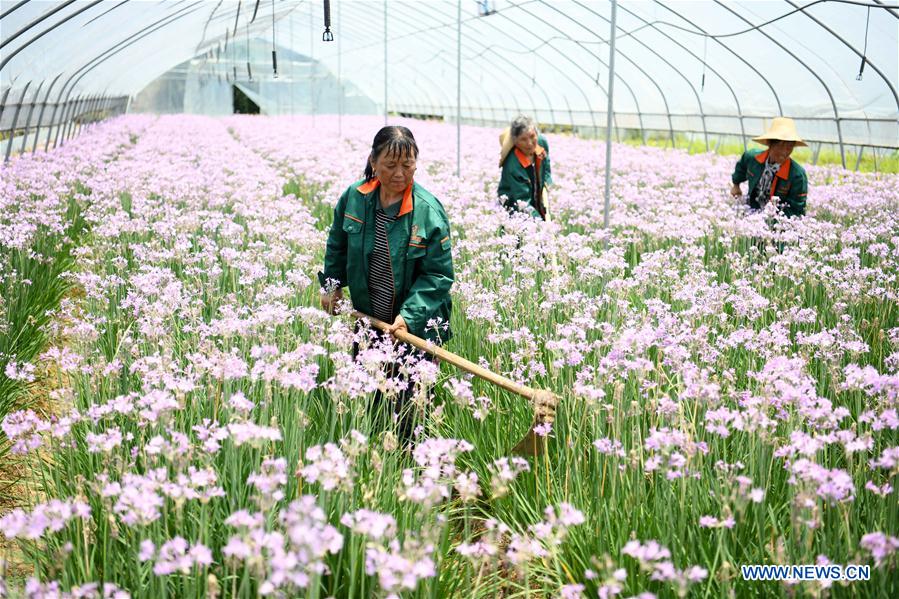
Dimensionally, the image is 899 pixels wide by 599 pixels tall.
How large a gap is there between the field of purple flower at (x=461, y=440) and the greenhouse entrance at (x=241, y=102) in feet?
130

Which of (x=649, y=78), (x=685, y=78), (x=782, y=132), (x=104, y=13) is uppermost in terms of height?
(x=104, y=13)

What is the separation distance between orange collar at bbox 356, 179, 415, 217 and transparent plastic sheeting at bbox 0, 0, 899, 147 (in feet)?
27.3

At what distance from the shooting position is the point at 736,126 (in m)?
18.6

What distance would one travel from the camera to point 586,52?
21609 mm

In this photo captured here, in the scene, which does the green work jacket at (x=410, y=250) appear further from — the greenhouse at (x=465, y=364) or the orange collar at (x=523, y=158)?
the orange collar at (x=523, y=158)

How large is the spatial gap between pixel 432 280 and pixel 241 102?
4384cm

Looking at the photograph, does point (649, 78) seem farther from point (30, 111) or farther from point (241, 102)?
point (241, 102)

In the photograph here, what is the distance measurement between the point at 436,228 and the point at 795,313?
7.21ft

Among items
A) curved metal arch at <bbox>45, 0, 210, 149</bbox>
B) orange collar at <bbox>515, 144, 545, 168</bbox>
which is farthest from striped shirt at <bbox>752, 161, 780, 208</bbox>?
curved metal arch at <bbox>45, 0, 210, 149</bbox>

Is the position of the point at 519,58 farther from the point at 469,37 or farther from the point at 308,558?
the point at 308,558

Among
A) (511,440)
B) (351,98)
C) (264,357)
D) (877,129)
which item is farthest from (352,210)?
(351,98)

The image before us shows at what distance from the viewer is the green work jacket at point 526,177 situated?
8.24 m

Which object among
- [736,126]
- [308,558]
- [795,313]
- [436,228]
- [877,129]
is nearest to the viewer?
[308,558]

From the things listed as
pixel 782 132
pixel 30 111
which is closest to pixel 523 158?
pixel 782 132
